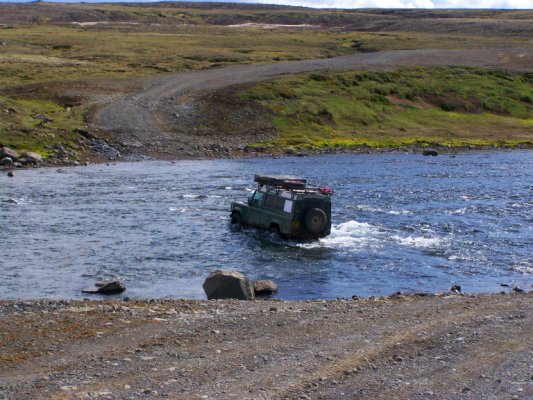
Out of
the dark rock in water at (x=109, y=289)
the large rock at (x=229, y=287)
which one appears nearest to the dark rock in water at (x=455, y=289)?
the large rock at (x=229, y=287)

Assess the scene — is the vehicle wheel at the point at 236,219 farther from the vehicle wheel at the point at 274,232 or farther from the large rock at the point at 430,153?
the large rock at the point at 430,153

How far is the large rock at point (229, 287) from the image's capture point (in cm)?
2645

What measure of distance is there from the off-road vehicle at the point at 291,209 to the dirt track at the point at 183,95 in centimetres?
2740

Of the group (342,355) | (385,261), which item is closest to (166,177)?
(385,261)

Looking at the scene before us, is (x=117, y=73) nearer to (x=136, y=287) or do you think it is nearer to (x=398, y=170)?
(x=398, y=170)

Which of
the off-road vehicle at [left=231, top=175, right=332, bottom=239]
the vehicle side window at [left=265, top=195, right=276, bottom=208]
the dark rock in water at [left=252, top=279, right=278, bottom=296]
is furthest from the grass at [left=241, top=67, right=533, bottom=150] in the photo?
the dark rock in water at [left=252, top=279, right=278, bottom=296]

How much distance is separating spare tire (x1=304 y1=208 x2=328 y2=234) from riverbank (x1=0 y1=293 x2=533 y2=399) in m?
12.1

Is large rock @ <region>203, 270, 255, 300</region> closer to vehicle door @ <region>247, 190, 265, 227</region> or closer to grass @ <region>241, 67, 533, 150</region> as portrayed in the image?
vehicle door @ <region>247, 190, 265, 227</region>

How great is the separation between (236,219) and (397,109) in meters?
46.5

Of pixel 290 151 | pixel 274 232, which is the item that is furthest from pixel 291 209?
pixel 290 151

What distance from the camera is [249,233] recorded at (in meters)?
38.7

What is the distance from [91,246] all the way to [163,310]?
42.8ft

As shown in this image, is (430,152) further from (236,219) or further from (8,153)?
(236,219)

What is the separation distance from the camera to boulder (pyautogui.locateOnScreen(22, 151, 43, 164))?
2295 inches
